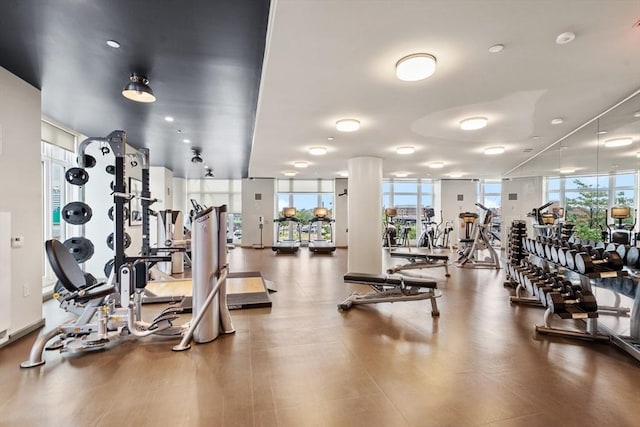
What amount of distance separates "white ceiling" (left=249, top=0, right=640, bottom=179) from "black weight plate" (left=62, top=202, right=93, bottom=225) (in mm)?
2884

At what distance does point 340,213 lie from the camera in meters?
11.8

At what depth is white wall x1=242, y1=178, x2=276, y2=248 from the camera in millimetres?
12109

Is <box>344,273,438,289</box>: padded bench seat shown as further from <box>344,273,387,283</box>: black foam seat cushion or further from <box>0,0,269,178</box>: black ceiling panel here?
<box>0,0,269,178</box>: black ceiling panel

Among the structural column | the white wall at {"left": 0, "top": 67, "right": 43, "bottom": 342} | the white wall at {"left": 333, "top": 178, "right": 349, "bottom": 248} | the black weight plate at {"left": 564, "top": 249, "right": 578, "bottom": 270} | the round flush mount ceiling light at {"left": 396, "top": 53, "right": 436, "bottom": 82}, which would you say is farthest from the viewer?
the white wall at {"left": 333, "top": 178, "right": 349, "bottom": 248}

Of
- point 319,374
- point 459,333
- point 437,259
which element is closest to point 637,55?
point 459,333

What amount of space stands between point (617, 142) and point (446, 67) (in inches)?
112

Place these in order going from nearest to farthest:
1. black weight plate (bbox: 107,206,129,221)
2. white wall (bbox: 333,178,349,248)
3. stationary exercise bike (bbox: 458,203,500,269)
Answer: black weight plate (bbox: 107,206,129,221) → stationary exercise bike (bbox: 458,203,500,269) → white wall (bbox: 333,178,349,248)

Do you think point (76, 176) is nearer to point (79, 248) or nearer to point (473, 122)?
point (79, 248)

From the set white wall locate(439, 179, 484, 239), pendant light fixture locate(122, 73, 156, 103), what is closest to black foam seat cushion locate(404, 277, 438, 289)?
pendant light fixture locate(122, 73, 156, 103)

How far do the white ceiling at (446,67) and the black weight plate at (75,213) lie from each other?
9.46ft

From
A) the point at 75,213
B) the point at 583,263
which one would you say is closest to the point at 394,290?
the point at 583,263

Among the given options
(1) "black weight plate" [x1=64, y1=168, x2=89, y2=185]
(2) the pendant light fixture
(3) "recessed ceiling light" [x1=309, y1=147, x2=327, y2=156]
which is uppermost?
(2) the pendant light fixture

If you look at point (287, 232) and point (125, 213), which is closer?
point (125, 213)

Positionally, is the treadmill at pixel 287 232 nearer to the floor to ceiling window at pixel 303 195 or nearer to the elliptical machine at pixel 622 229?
the floor to ceiling window at pixel 303 195
